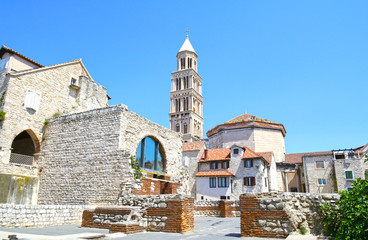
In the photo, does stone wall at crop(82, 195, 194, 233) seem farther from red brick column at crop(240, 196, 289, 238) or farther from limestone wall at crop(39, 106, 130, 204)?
limestone wall at crop(39, 106, 130, 204)

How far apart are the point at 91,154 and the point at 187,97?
55281 millimetres

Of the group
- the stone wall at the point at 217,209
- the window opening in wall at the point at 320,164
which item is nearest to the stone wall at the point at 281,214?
the stone wall at the point at 217,209

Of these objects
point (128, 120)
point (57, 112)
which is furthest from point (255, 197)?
point (57, 112)

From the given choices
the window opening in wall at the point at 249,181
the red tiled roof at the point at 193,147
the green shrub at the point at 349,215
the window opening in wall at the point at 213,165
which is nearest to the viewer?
the green shrub at the point at 349,215

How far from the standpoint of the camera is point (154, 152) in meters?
19.3

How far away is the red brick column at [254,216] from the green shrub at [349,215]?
106cm

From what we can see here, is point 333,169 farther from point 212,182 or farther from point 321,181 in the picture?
point 212,182

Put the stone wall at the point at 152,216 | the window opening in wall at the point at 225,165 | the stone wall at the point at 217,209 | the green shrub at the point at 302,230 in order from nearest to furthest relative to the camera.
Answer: the green shrub at the point at 302,230, the stone wall at the point at 152,216, the stone wall at the point at 217,209, the window opening in wall at the point at 225,165

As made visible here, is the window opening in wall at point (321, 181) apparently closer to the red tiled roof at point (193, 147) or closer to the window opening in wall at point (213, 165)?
the window opening in wall at point (213, 165)

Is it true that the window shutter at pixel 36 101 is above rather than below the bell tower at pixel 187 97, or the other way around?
below

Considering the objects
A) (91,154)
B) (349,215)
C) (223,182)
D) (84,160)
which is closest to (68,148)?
(84,160)

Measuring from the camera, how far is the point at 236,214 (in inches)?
811

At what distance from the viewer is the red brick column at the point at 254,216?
7.61 metres

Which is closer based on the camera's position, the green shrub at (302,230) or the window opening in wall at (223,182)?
the green shrub at (302,230)
